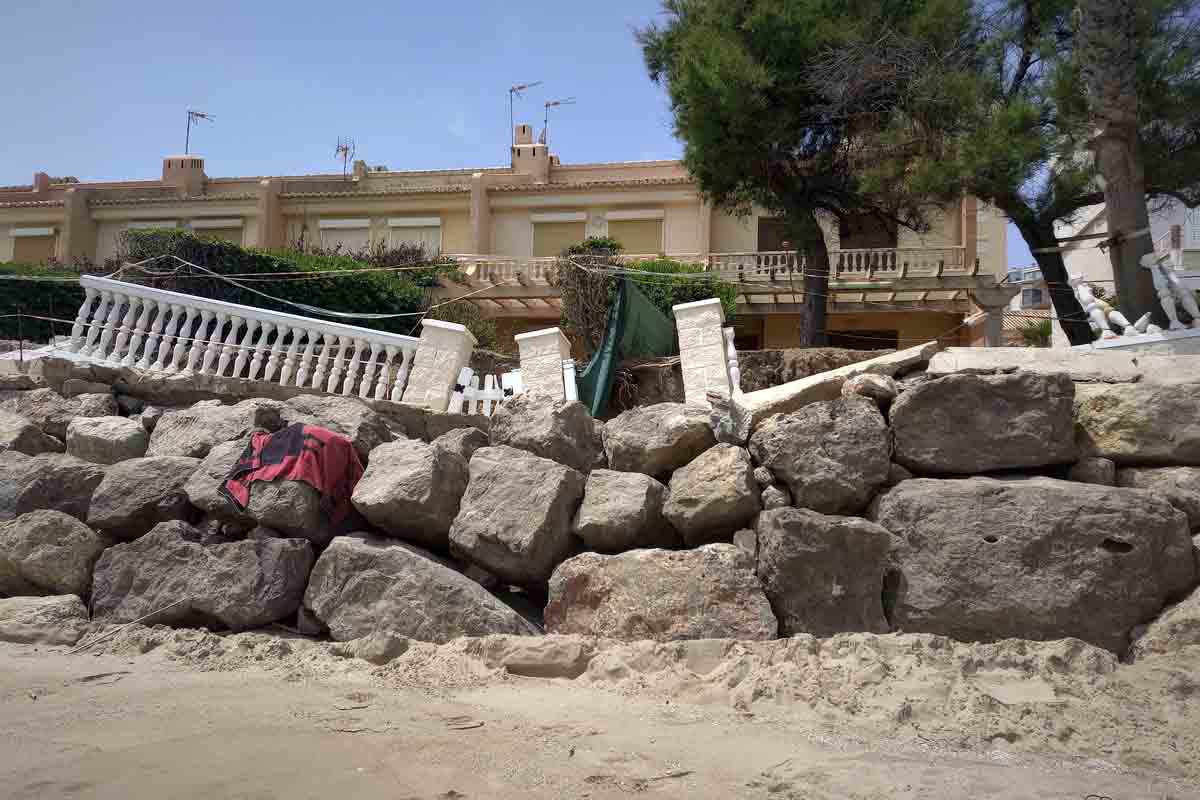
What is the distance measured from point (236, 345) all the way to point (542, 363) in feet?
9.61

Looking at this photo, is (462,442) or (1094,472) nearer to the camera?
(1094,472)

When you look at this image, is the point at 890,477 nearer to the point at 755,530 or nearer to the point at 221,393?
the point at 755,530

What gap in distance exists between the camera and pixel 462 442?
644cm

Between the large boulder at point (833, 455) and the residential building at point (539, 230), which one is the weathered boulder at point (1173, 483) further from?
the residential building at point (539, 230)

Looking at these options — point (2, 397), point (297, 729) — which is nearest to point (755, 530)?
point (297, 729)

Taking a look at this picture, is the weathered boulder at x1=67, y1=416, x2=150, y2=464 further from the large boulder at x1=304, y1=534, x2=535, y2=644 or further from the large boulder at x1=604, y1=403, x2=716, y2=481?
the large boulder at x1=604, y1=403, x2=716, y2=481

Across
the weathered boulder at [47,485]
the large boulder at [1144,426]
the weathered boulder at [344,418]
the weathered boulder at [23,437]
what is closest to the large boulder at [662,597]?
the weathered boulder at [344,418]

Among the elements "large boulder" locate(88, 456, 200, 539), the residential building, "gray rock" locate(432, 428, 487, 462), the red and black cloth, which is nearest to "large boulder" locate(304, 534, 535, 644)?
the red and black cloth

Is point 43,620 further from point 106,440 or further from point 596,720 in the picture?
point 596,720

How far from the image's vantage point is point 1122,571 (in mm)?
5027

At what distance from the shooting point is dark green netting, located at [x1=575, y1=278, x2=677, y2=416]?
357 inches

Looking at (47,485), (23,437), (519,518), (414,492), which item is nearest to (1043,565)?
(519,518)

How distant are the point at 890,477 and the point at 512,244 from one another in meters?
17.9

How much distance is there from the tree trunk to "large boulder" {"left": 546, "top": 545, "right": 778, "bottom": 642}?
5720mm
